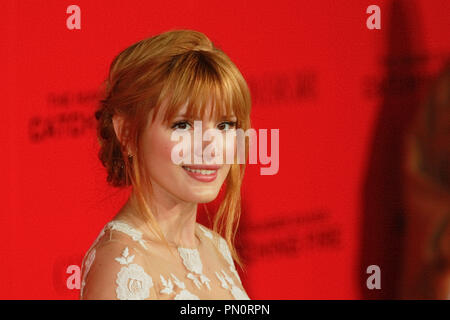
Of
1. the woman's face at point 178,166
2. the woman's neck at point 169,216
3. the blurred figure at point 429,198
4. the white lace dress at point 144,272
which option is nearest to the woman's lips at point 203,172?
the woman's face at point 178,166

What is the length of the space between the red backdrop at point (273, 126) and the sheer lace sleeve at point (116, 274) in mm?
A: 646

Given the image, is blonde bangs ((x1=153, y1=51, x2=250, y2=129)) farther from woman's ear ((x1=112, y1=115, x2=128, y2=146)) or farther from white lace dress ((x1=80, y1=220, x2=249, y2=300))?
white lace dress ((x1=80, y1=220, x2=249, y2=300))

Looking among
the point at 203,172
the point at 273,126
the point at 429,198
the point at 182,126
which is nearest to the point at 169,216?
the point at 203,172

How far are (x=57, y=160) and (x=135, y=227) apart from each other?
64 cm

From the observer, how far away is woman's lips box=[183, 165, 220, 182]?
1624 millimetres

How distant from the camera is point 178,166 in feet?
→ 5.28

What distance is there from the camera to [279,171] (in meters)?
2.43

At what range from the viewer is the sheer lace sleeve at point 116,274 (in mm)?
1414

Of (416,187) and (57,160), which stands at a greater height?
(57,160)

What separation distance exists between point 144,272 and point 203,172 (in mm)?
319

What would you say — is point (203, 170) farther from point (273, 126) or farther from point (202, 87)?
point (273, 126)
